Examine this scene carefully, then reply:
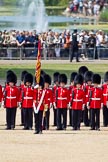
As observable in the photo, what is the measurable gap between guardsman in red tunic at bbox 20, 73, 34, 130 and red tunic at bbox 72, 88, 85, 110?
1034mm

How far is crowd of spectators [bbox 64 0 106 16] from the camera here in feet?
315

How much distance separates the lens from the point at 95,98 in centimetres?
2959

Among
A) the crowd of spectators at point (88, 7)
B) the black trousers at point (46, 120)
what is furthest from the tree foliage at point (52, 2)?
the black trousers at point (46, 120)

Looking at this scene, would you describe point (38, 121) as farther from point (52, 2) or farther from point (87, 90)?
point (52, 2)

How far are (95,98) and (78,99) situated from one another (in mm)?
418

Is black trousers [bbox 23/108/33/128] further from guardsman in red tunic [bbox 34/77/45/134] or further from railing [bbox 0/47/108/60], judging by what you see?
railing [bbox 0/47/108/60]

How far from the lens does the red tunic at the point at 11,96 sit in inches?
1168

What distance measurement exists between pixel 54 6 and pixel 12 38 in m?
62.0

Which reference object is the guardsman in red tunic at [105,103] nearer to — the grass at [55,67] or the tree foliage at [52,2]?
the grass at [55,67]

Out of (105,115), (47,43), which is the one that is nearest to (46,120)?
(105,115)

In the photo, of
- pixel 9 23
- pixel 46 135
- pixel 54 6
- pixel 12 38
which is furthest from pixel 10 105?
pixel 54 6

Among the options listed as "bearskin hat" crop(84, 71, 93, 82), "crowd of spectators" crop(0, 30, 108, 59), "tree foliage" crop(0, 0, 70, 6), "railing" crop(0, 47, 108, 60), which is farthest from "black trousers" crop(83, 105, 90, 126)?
"tree foliage" crop(0, 0, 70, 6)

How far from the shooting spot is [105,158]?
24078mm

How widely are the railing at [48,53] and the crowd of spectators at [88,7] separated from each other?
42535 millimetres
